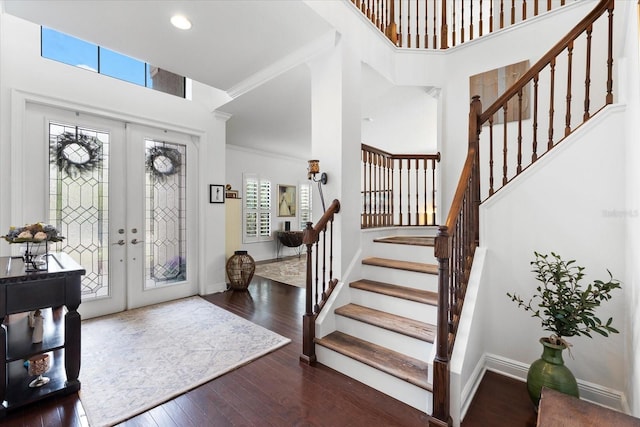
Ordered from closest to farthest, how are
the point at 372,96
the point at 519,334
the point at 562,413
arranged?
the point at 562,413, the point at 519,334, the point at 372,96

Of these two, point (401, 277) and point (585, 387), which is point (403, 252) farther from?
point (585, 387)

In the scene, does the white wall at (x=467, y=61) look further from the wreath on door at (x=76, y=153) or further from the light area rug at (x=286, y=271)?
the wreath on door at (x=76, y=153)

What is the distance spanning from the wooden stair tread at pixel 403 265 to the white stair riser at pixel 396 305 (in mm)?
343

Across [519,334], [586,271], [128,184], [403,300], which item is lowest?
[519,334]

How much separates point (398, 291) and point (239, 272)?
2.94 m

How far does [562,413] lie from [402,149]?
23.8 ft

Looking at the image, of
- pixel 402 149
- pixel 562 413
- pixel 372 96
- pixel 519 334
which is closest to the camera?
pixel 562 413

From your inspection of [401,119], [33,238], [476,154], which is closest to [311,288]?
[476,154]

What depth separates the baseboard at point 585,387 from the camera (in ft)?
6.39

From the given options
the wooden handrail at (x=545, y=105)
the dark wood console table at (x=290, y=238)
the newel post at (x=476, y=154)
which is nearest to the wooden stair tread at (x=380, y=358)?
the newel post at (x=476, y=154)

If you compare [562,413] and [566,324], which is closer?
[562,413]

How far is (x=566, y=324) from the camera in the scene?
185cm

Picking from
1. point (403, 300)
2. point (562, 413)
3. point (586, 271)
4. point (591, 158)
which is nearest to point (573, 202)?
point (591, 158)

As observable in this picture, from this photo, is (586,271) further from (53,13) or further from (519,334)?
(53,13)
